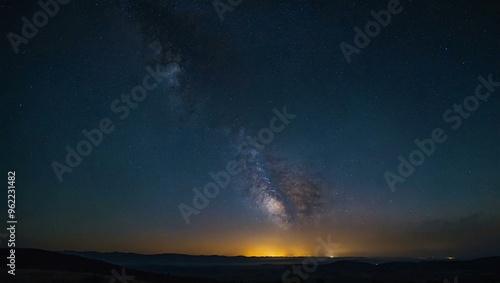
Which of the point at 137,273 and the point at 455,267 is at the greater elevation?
the point at 137,273

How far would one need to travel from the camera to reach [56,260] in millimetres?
38844

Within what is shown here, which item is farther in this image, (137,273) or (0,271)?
(137,273)

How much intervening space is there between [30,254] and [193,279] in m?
18.9

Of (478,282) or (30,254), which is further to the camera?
(30,254)

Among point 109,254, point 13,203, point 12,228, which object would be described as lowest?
point 109,254

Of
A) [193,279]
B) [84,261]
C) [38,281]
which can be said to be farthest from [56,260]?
[38,281]

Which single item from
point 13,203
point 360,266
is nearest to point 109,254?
point 360,266

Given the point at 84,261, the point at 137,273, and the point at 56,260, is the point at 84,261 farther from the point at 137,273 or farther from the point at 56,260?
the point at 137,273

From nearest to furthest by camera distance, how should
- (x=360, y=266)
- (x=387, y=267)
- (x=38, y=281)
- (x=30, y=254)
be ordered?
(x=38, y=281)
(x=30, y=254)
(x=387, y=267)
(x=360, y=266)

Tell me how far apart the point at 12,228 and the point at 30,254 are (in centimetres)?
2360

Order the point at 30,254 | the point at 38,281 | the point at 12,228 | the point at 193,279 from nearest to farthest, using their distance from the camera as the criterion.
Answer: the point at 12,228 < the point at 38,281 < the point at 193,279 < the point at 30,254

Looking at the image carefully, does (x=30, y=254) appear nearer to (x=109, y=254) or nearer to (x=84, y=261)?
→ (x=84, y=261)

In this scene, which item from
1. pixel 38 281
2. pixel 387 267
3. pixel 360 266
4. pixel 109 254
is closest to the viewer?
pixel 38 281

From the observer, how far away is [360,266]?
65750 millimetres
